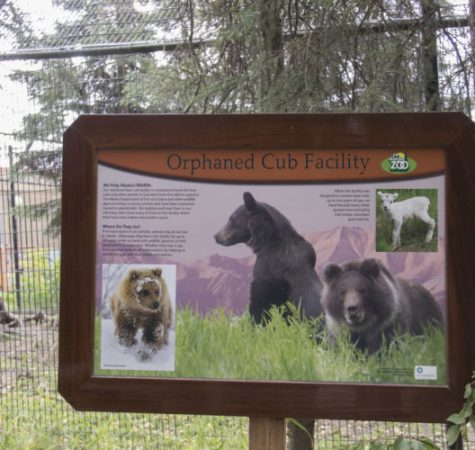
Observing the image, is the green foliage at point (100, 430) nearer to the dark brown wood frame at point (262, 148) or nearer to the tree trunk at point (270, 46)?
the dark brown wood frame at point (262, 148)

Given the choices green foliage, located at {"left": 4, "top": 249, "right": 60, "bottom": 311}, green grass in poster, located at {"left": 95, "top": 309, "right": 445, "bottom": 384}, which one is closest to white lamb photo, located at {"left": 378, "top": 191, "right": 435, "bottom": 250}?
green grass in poster, located at {"left": 95, "top": 309, "right": 445, "bottom": 384}

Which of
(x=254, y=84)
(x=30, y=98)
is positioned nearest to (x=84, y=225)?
(x=254, y=84)

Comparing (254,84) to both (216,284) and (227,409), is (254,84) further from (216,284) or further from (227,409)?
(227,409)

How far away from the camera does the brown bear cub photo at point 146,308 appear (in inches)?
98.7

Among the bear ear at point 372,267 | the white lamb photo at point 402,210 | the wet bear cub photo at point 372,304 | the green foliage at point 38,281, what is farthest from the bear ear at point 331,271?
the green foliage at point 38,281

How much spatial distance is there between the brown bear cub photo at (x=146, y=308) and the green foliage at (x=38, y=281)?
3310 millimetres

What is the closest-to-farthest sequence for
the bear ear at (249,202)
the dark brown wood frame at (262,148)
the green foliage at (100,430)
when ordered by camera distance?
the dark brown wood frame at (262,148) < the bear ear at (249,202) < the green foliage at (100,430)

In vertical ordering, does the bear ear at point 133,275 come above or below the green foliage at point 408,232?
below

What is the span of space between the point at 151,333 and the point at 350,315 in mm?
799

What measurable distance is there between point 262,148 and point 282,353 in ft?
2.69

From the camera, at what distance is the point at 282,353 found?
2.43 metres

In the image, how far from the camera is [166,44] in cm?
489

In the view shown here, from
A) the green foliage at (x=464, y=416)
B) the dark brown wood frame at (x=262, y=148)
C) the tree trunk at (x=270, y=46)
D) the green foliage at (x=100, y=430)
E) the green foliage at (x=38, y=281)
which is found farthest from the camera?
the green foliage at (x=38, y=281)

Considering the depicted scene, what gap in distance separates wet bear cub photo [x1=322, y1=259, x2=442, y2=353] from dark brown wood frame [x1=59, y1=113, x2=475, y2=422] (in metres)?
0.12
